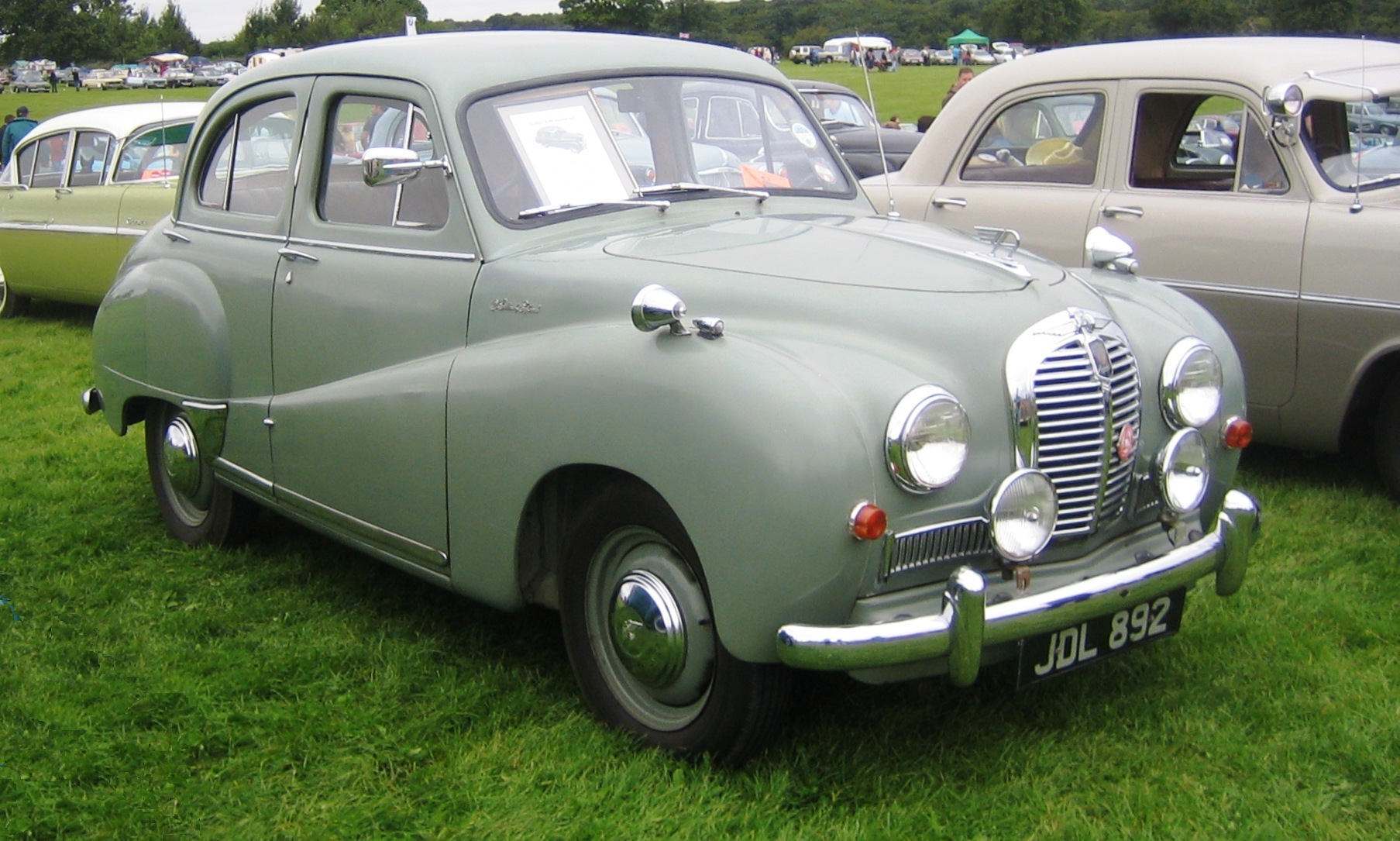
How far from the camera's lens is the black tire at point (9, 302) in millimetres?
11102

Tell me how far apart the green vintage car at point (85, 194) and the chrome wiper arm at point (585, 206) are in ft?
21.1

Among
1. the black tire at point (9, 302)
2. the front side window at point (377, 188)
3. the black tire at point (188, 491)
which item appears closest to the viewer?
the front side window at point (377, 188)

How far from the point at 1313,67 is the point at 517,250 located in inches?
150

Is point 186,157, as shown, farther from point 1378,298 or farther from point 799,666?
point 1378,298

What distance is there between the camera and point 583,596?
3479mm

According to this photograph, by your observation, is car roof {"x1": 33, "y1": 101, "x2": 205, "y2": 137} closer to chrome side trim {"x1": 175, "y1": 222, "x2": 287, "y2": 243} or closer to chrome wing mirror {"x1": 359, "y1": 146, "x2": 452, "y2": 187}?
chrome side trim {"x1": 175, "y1": 222, "x2": 287, "y2": 243}

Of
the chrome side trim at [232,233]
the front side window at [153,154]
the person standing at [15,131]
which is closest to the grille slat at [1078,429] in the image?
the chrome side trim at [232,233]

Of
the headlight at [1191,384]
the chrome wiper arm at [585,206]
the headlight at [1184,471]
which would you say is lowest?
the headlight at [1184,471]

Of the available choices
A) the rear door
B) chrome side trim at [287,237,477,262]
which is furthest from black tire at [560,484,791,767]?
the rear door

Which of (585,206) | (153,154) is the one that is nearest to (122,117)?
(153,154)

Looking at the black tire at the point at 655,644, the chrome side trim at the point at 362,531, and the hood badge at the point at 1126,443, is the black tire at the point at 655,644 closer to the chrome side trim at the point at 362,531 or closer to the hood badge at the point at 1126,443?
the chrome side trim at the point at 362,531

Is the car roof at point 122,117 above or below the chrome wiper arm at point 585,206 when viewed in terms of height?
above

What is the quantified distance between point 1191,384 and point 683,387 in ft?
4.50

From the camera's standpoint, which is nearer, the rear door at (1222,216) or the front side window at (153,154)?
the rear door at (1222,216)
